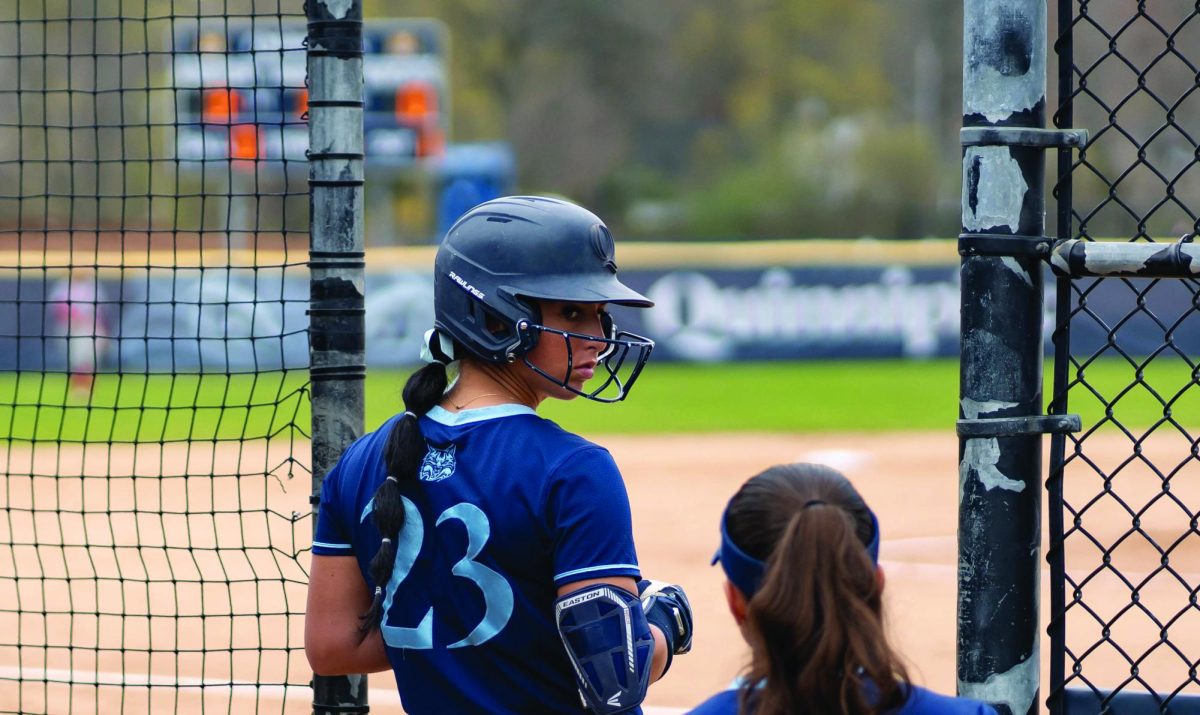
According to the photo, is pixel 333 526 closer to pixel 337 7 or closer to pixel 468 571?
pixel 468 571

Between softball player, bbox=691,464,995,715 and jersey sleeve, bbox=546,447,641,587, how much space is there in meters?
0.33

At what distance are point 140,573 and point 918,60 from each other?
44671 mm

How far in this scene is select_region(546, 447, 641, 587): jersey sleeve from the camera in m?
2.24

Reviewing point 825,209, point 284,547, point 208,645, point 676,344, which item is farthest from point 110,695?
point 825,209

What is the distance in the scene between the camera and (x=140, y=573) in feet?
29.0

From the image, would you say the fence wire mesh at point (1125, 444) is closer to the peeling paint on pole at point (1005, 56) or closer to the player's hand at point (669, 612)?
the peeling paint on pole at point (1005, 56)

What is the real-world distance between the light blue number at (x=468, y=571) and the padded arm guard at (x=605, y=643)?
11cm

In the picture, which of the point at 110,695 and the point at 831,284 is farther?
the point at 831,284

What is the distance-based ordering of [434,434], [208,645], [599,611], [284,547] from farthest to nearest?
1. [284,547]
2. [208,645]
3. [434,434]
4. [599,611]

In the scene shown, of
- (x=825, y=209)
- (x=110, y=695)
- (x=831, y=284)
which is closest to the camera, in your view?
(x=110, y=695)

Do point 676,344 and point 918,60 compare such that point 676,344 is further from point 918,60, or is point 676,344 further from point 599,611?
point 918,60

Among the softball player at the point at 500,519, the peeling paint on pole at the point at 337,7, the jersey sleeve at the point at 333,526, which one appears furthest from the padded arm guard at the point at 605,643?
the peeling paint on pole at the point at 337,7

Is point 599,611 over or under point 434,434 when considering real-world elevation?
under

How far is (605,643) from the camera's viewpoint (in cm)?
224
